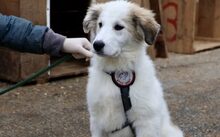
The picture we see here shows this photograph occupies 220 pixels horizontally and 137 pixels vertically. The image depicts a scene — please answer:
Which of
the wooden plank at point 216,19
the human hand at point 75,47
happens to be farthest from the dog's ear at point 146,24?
the wooden plank at point 216,19

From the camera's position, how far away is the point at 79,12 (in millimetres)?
8125

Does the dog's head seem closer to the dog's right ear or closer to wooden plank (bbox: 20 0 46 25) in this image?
the dog's right ear

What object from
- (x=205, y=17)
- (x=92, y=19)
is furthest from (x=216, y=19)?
(x=92, y=19)

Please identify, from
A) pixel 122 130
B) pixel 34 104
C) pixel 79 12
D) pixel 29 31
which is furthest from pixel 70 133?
pixel 79 12

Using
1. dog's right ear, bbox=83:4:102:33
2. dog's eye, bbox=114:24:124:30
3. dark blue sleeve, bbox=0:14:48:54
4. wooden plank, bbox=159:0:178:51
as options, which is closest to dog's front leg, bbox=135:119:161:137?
dog's eye, bbox=114:24:124:30

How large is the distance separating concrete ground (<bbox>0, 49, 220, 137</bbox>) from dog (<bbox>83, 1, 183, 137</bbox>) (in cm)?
132

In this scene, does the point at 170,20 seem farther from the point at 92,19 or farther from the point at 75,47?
the point at 75,47

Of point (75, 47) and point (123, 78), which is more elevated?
point (75, 47)

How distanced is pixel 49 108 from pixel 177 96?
152 centimetres

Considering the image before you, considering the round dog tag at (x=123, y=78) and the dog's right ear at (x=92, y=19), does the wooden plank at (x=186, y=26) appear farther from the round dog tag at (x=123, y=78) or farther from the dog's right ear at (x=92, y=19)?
the round dog tag at (x=123, y=78)

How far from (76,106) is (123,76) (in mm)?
2147

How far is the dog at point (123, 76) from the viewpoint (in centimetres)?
326

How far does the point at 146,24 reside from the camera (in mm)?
3332

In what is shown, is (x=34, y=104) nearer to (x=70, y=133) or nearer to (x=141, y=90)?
(x=70, y=133)
